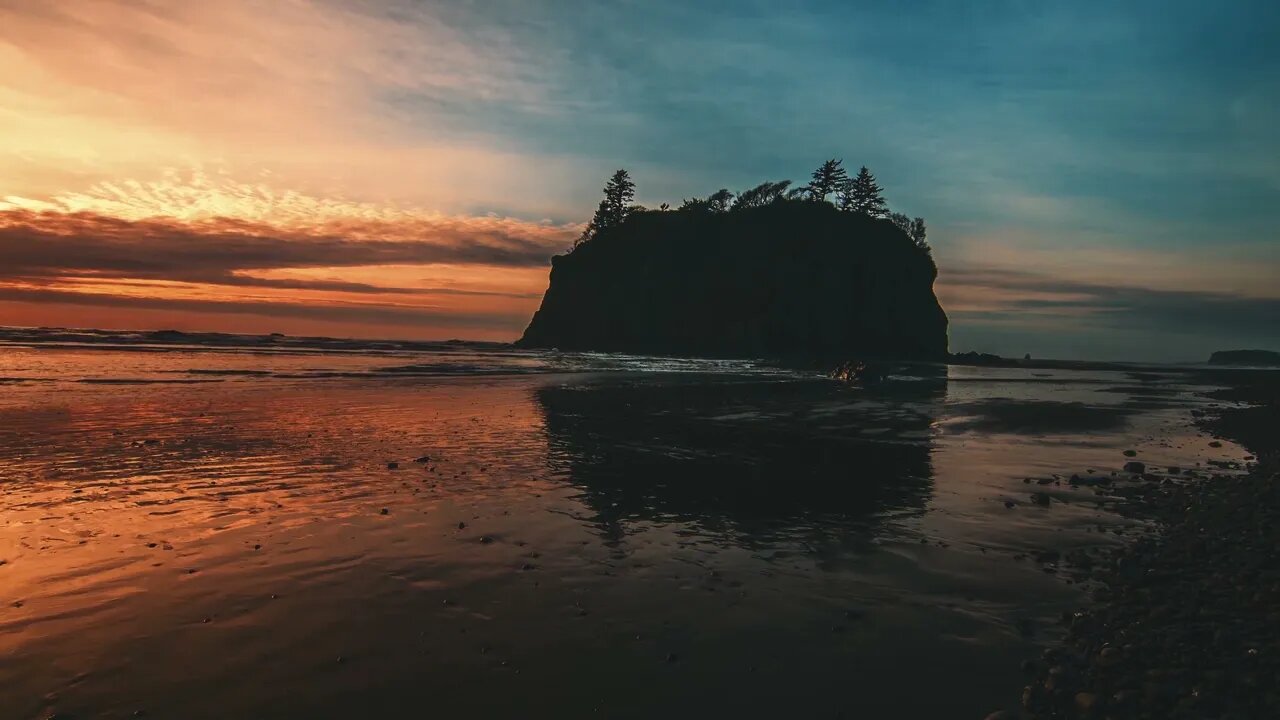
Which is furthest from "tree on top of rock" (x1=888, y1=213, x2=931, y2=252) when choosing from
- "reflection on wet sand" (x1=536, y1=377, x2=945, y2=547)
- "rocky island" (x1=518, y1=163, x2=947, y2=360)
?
"reflection on wet sand" (x1=536, y1=377, x2=945, y2=547)

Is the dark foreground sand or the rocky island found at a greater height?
the rocky island

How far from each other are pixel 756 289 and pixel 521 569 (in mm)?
119587

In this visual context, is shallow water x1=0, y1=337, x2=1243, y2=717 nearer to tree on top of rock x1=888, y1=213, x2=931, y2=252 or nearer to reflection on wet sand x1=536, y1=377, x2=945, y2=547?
reflection on wet sand x1=536, y1=377, x2=945, y2=547

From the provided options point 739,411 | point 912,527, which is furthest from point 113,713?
point 739,411

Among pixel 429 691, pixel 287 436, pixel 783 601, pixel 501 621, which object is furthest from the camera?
pixel 287 436

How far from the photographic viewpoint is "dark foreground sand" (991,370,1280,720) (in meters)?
5.82

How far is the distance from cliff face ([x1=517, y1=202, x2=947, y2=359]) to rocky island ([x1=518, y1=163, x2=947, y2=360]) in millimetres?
216

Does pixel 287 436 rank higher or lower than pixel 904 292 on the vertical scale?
lower

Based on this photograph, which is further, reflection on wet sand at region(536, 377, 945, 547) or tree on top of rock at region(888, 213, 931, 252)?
tree on top of rock at region(888, 213, 931, 252)

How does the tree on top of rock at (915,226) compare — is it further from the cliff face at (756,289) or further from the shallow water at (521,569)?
the shallow water at (521,569)

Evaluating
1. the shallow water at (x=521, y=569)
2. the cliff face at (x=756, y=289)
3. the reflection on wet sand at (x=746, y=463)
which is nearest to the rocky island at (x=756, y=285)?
the cliff face at (x=756, y=289)

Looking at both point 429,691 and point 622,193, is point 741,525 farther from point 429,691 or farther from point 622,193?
point 622,193

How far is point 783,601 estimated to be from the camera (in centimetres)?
845

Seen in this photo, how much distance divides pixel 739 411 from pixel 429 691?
26.8 m
